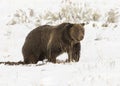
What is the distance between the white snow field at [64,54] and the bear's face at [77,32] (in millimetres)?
388

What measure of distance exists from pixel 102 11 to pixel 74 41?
5.94 meters

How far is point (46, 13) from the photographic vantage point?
14.0m

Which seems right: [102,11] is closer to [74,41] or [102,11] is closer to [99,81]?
[74,41]

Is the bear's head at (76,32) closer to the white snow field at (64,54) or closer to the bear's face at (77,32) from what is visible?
the bear's face at (77,32)

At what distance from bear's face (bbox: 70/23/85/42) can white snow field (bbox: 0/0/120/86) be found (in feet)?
1.27

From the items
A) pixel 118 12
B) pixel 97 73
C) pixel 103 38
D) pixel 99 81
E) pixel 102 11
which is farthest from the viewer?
pixel 102 11

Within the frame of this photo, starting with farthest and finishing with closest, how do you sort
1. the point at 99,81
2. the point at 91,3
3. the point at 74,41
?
the point at 91,3, the point at 74,41, the point at 99,81

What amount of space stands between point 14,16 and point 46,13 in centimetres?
104

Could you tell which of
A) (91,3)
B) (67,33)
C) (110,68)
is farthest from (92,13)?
(110,68)

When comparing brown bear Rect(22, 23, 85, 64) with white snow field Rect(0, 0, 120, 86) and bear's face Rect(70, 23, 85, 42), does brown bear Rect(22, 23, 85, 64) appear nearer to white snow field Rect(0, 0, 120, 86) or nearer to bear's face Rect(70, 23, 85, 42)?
bear's face Rect(70, 23, 85, 42)

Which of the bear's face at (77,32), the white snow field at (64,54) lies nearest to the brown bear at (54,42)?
the bear's face at (77,32)

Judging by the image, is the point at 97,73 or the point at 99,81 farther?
the point at 97,73

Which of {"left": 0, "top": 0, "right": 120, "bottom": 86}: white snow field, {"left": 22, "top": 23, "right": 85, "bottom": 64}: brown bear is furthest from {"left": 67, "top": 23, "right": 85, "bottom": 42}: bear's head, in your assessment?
{"left": 0, "top": 0, "right": 120, "bottom": 86}: white snow field

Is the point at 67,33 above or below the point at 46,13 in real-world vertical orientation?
above
